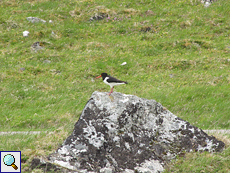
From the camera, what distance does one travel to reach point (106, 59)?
21938 mm

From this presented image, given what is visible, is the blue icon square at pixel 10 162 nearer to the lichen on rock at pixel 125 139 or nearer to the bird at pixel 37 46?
the lichen on rock at pixel 125 139

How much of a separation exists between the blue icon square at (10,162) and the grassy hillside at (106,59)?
26cm

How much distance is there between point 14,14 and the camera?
2983cm

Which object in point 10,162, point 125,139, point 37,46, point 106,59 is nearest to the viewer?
point 10,162

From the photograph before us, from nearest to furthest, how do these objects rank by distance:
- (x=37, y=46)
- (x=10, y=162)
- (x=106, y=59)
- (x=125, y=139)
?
(x=10, y=162), (x=125, y=139), (x=106, y=59), (x=37, y=46)

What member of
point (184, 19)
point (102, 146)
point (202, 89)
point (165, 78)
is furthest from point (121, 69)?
point (102, 146)

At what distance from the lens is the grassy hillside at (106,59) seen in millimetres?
13820

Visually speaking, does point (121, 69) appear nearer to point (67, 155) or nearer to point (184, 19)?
point (184, 19)

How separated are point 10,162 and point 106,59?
1653 centimetres


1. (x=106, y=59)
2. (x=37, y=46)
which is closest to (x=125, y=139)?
(x=106, y=59)

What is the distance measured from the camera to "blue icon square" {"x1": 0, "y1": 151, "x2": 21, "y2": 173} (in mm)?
5941

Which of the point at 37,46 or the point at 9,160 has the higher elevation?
the point at 37,46

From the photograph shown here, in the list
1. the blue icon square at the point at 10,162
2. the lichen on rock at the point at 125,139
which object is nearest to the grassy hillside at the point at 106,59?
the blue icon square at the point at 10,162

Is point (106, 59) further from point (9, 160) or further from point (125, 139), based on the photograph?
point (9, 160)
